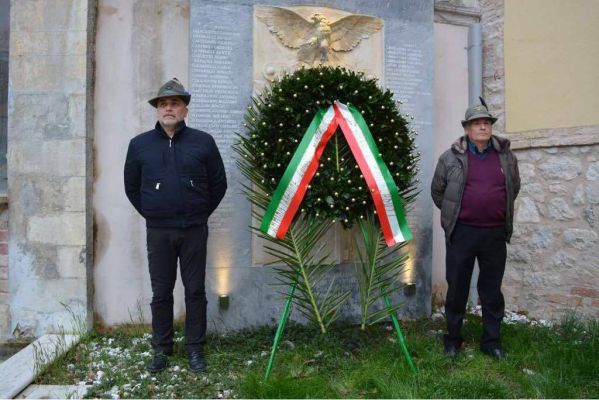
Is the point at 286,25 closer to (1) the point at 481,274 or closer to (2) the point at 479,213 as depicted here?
(2) the point at 479,213

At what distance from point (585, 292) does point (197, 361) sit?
3.69 m

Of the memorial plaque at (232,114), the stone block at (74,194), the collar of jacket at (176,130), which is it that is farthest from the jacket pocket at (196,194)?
the stone block at (74,194)

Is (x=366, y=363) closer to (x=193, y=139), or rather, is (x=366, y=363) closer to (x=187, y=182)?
(x=187, y=182)

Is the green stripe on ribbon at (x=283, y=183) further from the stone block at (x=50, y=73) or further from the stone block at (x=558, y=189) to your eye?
the stone block at (x=558, y=189)

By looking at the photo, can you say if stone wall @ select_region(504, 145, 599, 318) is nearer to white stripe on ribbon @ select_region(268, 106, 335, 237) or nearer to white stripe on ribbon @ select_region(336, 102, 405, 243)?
white stripe on ribbon @ select_region(336, 102, 405, 243)

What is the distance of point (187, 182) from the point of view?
11.5 ft

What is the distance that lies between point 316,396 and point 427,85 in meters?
3.34

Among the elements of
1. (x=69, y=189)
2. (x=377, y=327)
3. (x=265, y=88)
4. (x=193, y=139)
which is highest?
(x=265, y=88)

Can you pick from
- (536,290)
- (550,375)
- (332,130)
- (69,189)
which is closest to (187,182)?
(332,130)

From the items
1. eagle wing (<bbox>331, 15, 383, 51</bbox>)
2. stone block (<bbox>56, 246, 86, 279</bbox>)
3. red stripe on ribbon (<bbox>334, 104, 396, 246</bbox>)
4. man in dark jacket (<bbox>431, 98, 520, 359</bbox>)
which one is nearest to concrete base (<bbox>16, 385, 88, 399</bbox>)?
stone block (<bbox>56, 246, 86, 279</bbox>)

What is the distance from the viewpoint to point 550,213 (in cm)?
500

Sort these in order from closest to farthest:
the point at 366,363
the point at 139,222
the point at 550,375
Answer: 1. the point at 550,375
2. the point at 366,363
3. the point at 139,222

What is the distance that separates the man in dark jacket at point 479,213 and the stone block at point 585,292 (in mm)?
1445

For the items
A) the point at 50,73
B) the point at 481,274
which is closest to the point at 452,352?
the point at 481,274
